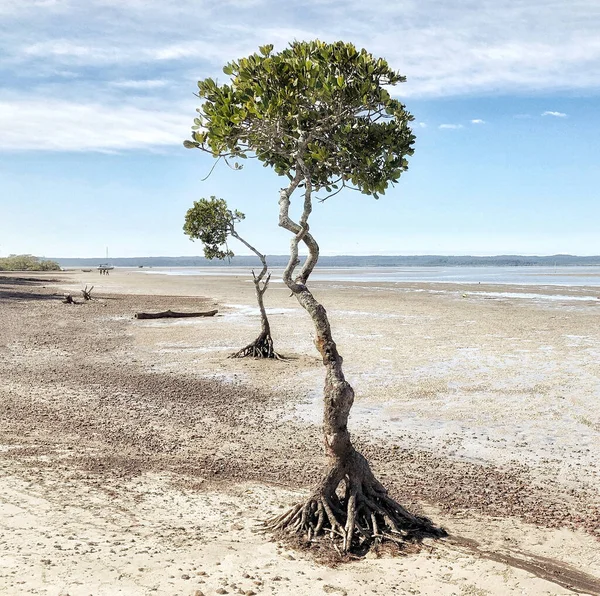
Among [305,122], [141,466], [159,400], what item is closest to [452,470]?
[141,466]

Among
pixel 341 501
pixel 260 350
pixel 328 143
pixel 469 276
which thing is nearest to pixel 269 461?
pixel 341 501

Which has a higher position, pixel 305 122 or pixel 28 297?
pixel 305 122

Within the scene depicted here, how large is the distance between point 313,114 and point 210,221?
1755cm

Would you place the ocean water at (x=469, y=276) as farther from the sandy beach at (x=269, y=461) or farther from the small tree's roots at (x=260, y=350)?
the small tree's roots at (x=260, y=350)

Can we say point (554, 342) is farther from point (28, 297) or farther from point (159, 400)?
point (28, 297)

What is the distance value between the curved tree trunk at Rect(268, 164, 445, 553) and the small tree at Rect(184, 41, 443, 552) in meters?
0.01

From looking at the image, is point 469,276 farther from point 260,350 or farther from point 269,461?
point 269,461

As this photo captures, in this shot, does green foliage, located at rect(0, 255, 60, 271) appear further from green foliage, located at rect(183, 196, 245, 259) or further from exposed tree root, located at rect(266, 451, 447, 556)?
exposed tree root, located at rect(266, 451, 447, 556)

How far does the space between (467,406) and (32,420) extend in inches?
360

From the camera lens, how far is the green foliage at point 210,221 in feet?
81.6

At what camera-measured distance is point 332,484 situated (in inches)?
307

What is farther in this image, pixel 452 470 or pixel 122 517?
pixel 452 470

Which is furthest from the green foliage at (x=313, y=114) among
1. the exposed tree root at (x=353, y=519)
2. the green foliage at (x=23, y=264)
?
the green foliage at (x=23, y=264)

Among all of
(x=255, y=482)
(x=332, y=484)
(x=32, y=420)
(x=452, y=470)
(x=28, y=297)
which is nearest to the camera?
(x=332, y=484)
